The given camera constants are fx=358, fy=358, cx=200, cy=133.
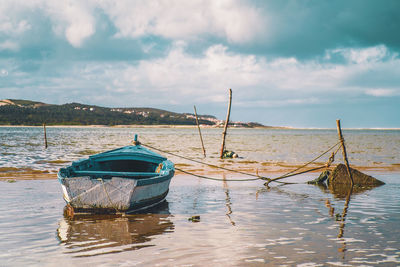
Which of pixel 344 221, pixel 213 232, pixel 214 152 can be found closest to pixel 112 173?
pixel 213 232

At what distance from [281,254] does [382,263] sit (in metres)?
1.97

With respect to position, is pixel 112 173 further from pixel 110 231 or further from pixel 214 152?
pixel 214 152

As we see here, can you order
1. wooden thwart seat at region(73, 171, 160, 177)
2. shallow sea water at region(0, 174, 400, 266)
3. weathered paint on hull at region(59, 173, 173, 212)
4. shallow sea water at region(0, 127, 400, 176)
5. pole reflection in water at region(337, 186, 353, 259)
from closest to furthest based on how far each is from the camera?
shallow sea water at region(0, 174, 400, 266)
pole reflection in water at region(337, 186, 353, 259)
weathered paint on hull at region(59, 173, 173, 212)
wooden thwart seat at region(73, 171, 160, 177)
shallow sea water at region(0, 127, 400, 176)

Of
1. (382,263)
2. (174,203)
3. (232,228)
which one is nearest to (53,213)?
(174,203)

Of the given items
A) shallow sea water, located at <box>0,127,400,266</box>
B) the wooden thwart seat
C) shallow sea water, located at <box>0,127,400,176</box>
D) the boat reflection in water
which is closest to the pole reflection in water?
shallow sea water, located at <box>0,127,400,266</box>

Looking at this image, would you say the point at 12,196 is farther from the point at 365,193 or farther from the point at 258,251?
the point at 365,193

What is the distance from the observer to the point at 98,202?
10844mm

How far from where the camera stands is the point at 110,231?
9461mm

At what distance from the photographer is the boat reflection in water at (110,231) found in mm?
8089

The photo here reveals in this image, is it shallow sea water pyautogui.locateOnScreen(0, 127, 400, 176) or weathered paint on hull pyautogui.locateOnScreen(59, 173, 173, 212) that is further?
shallow sea water pyautogui.locateOnScreen(0, 127, 400, 176)

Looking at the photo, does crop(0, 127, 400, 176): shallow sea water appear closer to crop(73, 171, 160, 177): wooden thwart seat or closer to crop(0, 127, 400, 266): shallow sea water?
crop(73, 171, 160, 177): wooden thwart seat

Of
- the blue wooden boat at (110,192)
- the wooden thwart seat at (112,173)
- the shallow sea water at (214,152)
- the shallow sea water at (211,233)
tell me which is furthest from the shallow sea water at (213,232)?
the shallow sea water at (214,152)

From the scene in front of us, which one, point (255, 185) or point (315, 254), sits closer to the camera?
point (315, 254)

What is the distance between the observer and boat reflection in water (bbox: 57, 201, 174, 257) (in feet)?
26.5
